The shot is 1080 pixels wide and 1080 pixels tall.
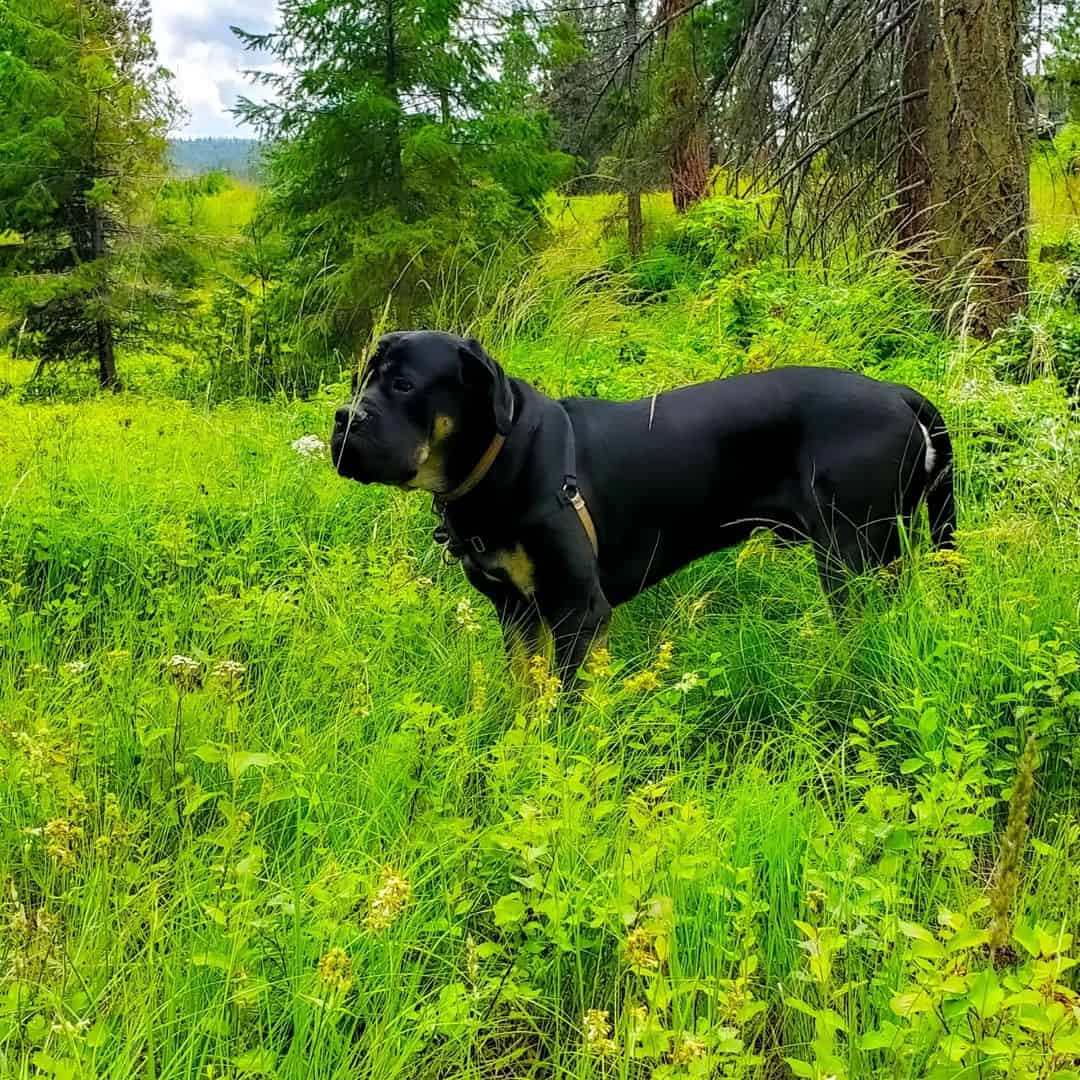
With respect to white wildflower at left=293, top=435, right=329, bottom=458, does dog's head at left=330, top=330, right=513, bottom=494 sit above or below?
above

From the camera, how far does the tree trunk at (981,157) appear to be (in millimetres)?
5453

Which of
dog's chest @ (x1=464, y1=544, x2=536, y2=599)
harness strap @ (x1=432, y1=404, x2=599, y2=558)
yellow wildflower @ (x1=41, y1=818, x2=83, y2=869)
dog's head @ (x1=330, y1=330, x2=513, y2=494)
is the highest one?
dog's head @ (x1=330, y1=330, x2=513, y2=494)

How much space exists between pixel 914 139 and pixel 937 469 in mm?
4084

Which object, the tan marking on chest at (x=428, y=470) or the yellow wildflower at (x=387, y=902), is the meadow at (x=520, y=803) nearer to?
the yellow wildflower at (x=387, y=902)

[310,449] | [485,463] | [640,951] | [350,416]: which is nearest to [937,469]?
[485,463]

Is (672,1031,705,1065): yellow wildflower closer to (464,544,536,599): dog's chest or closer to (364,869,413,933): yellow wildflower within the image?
(364,869,413,933): yellow wildflower

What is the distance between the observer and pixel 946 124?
18.6 ft

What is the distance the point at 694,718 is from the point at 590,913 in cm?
106

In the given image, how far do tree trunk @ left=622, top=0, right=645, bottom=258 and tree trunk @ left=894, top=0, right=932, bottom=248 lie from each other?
2027 mm

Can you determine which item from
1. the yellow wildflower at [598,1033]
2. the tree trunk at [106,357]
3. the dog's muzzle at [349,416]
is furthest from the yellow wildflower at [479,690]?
the tree trunk at [106,357]

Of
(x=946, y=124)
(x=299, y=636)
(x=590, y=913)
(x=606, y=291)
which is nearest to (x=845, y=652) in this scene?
(x=590, y=913)

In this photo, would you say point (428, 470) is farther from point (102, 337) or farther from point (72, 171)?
point (72, 171)

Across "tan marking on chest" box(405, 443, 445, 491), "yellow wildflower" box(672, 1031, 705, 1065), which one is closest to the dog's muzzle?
"tan marking on chest" box(405, 443, 445, 491)

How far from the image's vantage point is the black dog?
2963 millimetres
